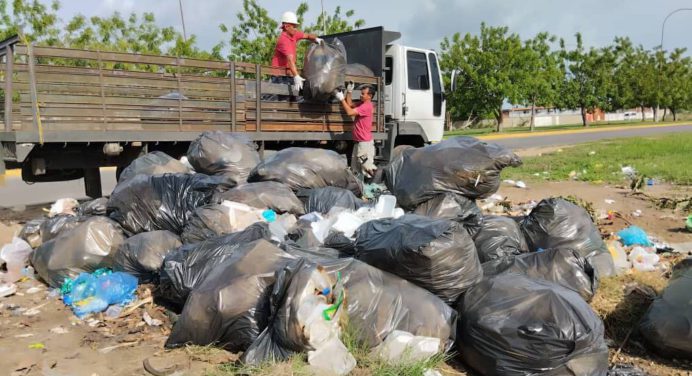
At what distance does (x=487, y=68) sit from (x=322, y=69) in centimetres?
2504

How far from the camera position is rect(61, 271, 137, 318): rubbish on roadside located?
3775mm

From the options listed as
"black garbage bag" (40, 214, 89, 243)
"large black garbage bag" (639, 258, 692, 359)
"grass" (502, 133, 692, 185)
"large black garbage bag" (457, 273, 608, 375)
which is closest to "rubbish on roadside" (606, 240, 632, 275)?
"large black garbage bag" (639, 258, 692, 359)

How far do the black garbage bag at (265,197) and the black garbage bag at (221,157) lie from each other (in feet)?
2.00

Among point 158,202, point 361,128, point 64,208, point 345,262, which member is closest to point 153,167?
point 158,202

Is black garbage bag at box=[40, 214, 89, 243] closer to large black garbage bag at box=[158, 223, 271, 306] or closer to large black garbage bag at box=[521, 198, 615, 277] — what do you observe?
large black garbage bag at box=[158, 223, 271, 306]

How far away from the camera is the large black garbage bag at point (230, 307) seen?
306 centimetres

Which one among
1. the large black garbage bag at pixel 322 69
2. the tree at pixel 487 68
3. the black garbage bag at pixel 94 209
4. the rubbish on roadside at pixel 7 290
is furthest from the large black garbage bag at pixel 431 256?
the tree at pixel 487 68

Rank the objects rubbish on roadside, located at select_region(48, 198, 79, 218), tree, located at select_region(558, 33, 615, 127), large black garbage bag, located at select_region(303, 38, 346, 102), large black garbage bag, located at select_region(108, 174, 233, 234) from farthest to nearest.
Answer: tree, located at select_region(558, 33, 615, 127), large black garbage bag, located at select_region(303, 38, 346, 102), rubbish on roadside, located at select_region(48, 198, 79, 218), large black garbage bag, located at select_region(108, 174, 233, 234)

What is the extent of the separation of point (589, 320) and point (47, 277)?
3803 mm

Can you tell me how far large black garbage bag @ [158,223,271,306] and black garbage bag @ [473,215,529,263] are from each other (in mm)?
1475

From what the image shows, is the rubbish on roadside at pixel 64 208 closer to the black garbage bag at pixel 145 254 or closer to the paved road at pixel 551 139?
the black garbage bag at pixel 145 254

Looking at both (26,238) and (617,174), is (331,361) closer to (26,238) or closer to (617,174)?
(26,238)

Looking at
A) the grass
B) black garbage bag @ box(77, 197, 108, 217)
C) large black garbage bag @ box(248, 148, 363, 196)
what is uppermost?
large black garbage bag @ box(248, 148, 363, 196)

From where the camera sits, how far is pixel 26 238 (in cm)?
497
